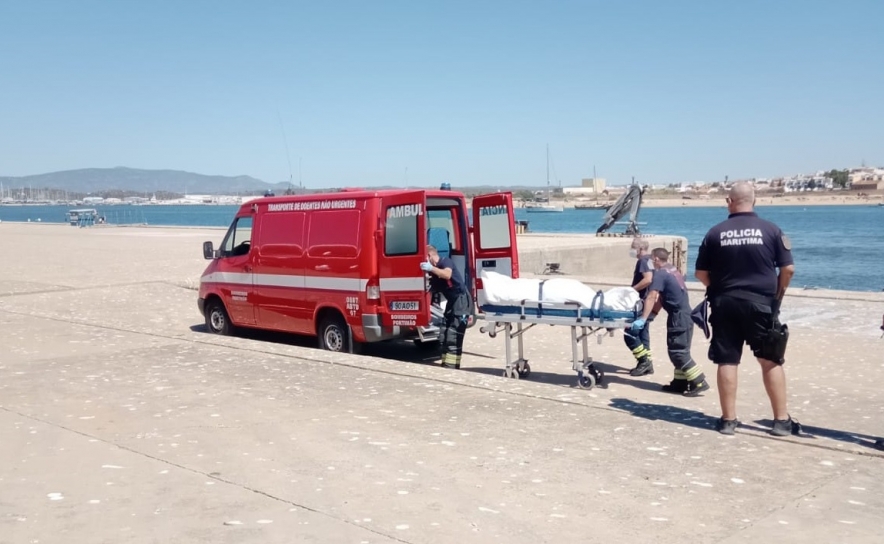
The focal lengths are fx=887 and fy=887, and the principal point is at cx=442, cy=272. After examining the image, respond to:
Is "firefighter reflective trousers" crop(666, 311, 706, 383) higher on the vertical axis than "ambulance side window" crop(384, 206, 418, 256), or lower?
lower

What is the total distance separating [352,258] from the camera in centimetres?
1099

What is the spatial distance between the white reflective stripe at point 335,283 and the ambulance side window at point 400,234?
0.53 meters

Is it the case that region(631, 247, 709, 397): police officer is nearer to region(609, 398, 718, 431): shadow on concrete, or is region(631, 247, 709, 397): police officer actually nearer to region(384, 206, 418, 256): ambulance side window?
region(609, 398, 718, 431): shadow on concrete

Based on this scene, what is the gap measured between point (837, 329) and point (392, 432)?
352 inches

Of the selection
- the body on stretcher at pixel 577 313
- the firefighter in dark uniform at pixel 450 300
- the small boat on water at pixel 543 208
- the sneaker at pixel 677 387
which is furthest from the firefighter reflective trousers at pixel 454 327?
the small boat on water at pixel 543 208

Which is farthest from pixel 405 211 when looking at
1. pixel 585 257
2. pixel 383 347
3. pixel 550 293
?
pixel 585 257

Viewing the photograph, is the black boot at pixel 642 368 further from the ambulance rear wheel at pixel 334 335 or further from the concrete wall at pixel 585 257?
the concrete wall at pixel 585 257

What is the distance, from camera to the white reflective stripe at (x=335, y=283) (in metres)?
10.9

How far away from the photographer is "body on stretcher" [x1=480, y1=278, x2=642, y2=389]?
8.55 meters

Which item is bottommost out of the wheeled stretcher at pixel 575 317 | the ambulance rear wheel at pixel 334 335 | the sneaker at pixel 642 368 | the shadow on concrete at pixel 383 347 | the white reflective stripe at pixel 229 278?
the shadow on concrete at pixel 383 347

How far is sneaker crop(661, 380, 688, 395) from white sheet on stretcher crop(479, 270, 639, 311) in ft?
3.64

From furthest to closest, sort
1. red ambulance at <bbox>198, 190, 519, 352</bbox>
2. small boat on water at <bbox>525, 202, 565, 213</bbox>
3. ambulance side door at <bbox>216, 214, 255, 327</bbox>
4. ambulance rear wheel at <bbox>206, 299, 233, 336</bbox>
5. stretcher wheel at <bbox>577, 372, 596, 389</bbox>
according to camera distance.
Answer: small boat on water at <bbox>525, 202, 565, 213</bbox>, ambulance rear wheel at <bbox>206, 299, 233, 336</bbox>, ambulance side door at <bbox>216, 214, 255, 327</bbox>, red ambulance at <bbox>198, 190, 519, 352</bbox>, stretcher wheel at <bbox>577, 372, 596, 389</bbox>

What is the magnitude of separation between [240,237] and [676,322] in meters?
6.79

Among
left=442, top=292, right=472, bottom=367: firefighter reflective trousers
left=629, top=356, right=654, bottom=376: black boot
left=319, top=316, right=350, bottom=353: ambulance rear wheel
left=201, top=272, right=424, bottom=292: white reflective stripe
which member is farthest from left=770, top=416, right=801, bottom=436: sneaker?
left=319, top=316, right=350, bottom=353: ambulance rear wheel
